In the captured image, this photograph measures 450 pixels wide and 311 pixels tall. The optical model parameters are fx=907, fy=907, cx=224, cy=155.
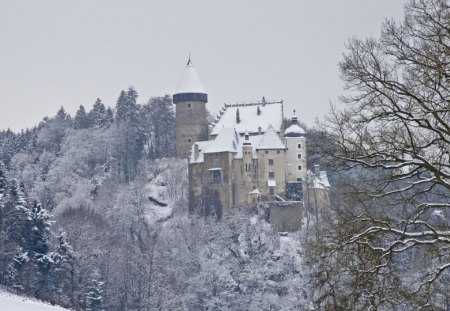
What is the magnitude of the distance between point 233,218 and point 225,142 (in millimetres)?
8912

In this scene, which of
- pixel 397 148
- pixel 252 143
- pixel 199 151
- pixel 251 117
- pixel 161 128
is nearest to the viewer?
pixel 397 148

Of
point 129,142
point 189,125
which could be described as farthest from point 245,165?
point 129,142

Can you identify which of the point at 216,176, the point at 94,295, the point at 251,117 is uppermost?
the point at 251,117

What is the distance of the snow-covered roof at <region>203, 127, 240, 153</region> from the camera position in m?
79.2

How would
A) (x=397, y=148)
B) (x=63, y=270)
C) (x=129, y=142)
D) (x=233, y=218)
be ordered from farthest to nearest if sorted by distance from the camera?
(x=129, y=142)
(x=233, y=218)
(x=63, y=270)
(x=397, y=148)

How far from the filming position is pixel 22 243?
53.1 m

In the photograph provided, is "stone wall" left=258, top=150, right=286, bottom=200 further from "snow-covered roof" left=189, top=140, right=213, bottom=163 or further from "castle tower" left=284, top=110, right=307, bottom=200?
"snow-covered roof" left=189, top=140, right=213, bottom=163

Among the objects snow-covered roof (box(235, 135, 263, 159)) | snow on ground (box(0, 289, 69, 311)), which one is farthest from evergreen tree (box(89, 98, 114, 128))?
snow on ground (box(0, 289, 69, 311))

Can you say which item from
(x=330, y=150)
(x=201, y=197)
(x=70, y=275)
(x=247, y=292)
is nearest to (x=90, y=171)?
(x=201, y=197)

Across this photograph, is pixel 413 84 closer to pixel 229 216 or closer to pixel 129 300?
pixel 129 300

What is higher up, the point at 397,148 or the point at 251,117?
→ the point at 251,117

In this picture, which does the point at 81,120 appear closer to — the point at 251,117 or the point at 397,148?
the point at 251,117

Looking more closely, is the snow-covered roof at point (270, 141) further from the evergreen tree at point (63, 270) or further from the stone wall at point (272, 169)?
the evergreen tree at point (63, 270)

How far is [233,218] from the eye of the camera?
73.6 m
